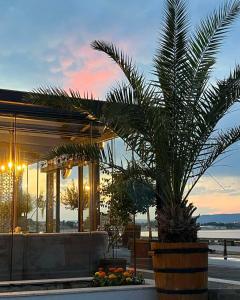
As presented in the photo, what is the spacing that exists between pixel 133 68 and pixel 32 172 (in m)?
5.32

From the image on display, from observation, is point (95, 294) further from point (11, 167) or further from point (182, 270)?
point (11, 167)

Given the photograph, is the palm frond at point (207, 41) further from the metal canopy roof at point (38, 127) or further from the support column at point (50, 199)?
the support column at point (50, 199)

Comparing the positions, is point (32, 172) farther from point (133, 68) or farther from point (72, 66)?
point (133, 68)

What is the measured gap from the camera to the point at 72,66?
1287 centimetres

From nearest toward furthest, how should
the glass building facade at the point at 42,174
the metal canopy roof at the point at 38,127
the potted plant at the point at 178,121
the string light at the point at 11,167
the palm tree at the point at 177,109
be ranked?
the potted plant at the point at 178,121 < the palm tree at the point at 177,109 < the metal canopy roof at the point at 38,127 < the glass building facade at the point at 42,174 < the string light at the point at 11,167

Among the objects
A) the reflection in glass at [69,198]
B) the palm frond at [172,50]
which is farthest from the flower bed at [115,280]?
the reflection in glass at [69,198]

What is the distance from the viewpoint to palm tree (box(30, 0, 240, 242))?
7.27 meters

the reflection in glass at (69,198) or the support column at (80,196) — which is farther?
the support column at (80,196)

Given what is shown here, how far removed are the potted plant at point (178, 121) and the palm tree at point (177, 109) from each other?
13mm

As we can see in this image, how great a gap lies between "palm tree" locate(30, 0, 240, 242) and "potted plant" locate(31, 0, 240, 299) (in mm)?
13

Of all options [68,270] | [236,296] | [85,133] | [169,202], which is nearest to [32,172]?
[85,133]

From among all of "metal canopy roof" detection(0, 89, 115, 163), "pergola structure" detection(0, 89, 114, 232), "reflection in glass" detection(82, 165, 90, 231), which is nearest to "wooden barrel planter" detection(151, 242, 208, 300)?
"metal canopy roof" detection(0, 89, 115, 163)

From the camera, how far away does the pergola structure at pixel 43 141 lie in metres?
10.9

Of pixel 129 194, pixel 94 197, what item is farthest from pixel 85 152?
pixel 94 197
